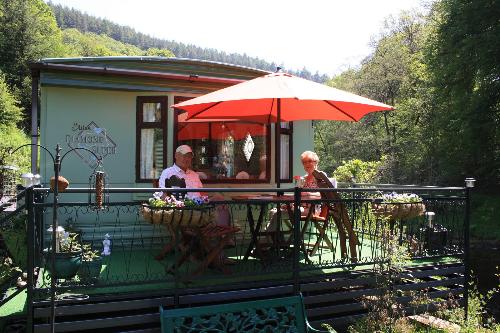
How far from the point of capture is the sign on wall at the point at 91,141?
6.23 metres

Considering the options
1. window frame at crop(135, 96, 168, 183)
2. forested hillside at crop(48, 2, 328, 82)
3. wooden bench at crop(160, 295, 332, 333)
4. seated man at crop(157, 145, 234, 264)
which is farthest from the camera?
forested hillside at crop(48, 2, 328, 82)

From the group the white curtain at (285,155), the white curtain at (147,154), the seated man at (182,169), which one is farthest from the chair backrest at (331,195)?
the white curtain at (147,154)

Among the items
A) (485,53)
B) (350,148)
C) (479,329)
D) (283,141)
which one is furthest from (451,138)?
(479,329)

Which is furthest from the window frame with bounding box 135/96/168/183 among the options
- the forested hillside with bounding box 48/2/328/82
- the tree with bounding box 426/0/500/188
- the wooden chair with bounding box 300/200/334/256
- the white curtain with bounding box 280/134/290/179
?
the forested hillside with bounding box 48/2/328/82

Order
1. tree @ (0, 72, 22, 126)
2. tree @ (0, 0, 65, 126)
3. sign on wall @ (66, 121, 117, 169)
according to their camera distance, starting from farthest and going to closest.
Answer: tree @ (0, 0, 65, 126), tree @ (0, 72, 22, 126), sign on wall @ (66, 121, 117, 169)

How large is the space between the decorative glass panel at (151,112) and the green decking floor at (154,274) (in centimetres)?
183

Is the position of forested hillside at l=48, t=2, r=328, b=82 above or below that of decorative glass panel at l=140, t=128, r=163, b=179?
above

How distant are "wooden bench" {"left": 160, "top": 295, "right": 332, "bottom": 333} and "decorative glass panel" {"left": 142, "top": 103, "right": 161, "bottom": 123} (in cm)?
344

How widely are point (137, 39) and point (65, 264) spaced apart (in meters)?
105

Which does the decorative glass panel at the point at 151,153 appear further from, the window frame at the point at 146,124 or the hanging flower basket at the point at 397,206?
the hanging flower basket at the point at 397,206

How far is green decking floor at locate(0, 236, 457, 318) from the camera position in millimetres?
4008

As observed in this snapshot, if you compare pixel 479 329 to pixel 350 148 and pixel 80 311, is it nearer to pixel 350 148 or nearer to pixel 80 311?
pixel 80 311

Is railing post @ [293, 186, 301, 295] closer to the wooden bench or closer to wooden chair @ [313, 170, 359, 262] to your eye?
the wooden bench

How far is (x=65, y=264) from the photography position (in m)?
3.87
